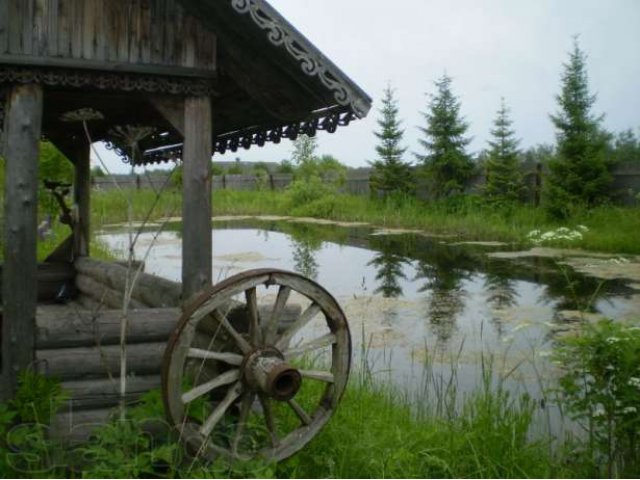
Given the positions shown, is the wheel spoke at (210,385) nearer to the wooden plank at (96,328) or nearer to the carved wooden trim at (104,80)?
the wooden plank at (96,328)

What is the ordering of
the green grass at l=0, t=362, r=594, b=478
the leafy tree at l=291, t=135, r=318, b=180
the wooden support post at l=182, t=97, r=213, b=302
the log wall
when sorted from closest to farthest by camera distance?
the green grass at l=0, t=362, r=594, b=478, the log wall, the wooden support post at l=182, t=97, r=213, b=302, the leafy tree at l=291, t=135, r=318, b=180

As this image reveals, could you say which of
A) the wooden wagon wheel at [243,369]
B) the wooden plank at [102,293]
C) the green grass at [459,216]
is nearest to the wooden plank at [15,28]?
the wooden plank at [102,293]

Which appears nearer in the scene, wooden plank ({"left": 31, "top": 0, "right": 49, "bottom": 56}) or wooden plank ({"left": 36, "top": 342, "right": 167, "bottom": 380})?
wooden plank ({"left": 36, "top": 342, "right": 167, "bottom": 380})

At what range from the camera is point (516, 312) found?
9336 mm

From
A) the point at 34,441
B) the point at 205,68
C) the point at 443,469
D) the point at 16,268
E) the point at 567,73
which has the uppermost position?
the point at 567,73

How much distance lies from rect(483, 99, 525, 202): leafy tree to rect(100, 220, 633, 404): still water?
164 inches

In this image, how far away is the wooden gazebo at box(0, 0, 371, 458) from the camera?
3.77 metres

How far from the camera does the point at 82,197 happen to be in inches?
289

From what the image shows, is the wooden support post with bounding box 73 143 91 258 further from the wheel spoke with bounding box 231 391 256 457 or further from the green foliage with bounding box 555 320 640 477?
the green foliage with bounding box 555 320 640 477

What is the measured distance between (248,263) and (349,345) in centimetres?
1022

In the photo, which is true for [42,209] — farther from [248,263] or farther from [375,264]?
[375,264]

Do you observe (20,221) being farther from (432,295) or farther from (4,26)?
(432,295)

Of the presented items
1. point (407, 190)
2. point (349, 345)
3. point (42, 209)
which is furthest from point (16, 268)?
point (407, 190)

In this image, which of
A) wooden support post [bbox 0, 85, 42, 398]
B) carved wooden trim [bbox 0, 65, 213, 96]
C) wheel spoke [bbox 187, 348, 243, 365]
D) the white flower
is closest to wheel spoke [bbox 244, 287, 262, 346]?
wheel spoke [bbox 187, 348, 243, 365]
